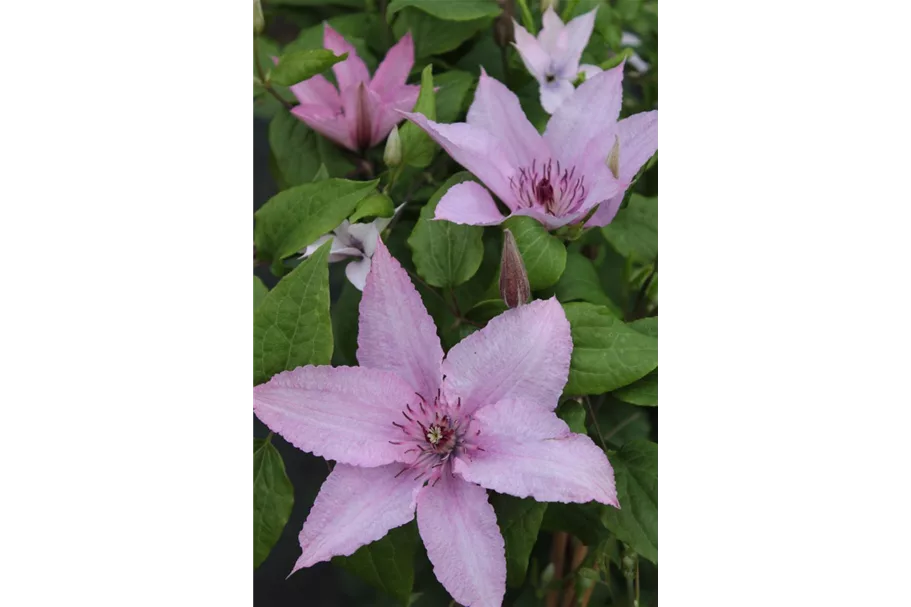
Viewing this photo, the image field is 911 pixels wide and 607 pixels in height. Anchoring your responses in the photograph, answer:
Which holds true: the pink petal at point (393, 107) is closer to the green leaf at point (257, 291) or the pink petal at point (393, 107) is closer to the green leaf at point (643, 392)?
the green leaf at point (257, 291)

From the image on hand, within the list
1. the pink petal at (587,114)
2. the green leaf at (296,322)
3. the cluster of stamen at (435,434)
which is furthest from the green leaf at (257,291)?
the pink petal at (587,114)

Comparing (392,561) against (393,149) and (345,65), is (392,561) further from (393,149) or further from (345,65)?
(345,65)

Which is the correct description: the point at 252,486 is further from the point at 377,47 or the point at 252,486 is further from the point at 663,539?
the point at 377,47

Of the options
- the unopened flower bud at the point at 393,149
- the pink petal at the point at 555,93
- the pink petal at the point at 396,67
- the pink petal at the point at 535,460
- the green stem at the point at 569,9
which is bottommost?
the pink petal at the point at 535,460

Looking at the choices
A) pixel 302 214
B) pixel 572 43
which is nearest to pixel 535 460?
pixel 302 214

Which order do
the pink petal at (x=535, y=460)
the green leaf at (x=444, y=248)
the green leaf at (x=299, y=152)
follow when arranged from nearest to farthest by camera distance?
1. the pink petal at (x=535, y=460)
2. the green leaf at (x=444, y=248)
3. the green leaf at (x=299, y=152)

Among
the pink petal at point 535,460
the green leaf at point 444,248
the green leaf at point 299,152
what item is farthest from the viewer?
the green leaf at point 299,152
